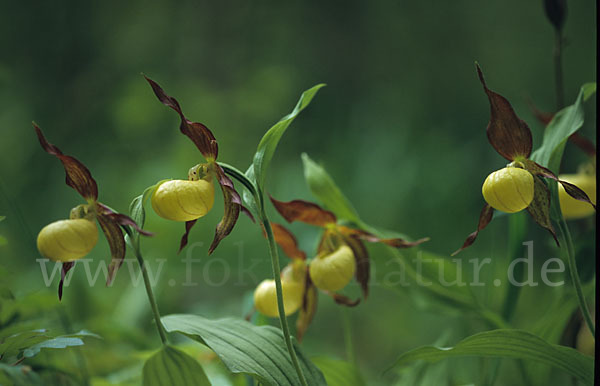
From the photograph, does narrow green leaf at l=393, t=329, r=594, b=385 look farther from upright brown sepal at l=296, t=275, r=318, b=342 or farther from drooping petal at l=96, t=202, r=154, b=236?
drooping petal at l=96, t=202, r=154, b=236

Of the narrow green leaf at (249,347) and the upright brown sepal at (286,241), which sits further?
the upright brown sepal at (286,241)

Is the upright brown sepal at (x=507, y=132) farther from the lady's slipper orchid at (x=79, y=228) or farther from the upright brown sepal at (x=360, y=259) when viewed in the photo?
the lady's slipper orchid at (x=79, y=228)

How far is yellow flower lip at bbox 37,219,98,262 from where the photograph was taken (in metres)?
0.49

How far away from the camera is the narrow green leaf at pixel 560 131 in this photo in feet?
1.99

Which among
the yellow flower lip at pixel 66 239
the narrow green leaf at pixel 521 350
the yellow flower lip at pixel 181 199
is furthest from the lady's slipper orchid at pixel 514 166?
the yellow flower lip at pixel 66 239

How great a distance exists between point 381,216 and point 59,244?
188cm

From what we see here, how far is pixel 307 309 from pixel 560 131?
1.68 feet

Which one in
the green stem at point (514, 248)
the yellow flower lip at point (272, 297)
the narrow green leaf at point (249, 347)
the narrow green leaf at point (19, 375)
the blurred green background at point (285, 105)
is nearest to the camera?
the narrow green leaf at point (19, 375)

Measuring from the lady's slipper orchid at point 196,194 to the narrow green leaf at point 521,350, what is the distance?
314 mm

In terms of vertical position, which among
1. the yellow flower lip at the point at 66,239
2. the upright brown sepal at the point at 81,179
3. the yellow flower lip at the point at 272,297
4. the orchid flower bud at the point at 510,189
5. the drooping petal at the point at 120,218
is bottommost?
the yellow flower lip at the point at 272,297

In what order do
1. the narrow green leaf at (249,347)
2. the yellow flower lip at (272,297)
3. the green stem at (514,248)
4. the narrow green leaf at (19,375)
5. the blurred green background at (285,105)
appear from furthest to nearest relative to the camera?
the blurred green background at (285,105) < the green stem at (514,248) < the yellow flower lip at (272,297) < the narrow green leaf at (249,347) < the narrow green leaf at (19,375)

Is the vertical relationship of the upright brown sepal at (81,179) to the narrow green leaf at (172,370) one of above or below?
above

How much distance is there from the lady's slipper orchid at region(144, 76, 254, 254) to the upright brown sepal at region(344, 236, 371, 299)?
0.30 metres

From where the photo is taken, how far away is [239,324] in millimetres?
625
